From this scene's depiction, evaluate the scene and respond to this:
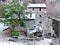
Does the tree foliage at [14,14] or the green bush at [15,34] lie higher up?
the tree foliage at [14,14]

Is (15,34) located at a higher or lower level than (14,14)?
lower

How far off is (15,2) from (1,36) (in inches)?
195

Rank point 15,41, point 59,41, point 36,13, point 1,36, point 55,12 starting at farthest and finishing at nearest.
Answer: point 55,12 < point 36,13 < point 1,36 < point 15,41 < point 59,41

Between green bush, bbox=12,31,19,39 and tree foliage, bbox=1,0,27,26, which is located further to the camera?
tree foliage, bbox=1,0,27,26

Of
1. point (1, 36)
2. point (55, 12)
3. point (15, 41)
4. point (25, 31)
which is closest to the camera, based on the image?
point (15, 41)

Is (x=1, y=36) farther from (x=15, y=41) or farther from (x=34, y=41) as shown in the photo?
(x=34, y=41)

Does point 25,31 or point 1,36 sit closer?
point 1,36

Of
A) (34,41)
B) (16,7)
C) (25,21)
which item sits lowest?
(34,41)

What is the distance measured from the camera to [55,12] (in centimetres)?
3791

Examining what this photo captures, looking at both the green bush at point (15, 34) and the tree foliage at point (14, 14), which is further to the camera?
the tree foliage at point (14, 14)

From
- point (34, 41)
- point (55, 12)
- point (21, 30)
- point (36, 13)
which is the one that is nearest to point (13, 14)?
point (21, 30)

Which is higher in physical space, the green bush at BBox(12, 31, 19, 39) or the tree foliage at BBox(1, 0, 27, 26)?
the tree foliage at BBox(1, 0, 27, 26)

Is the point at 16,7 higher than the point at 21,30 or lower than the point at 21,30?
higher

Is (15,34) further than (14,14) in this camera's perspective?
No
